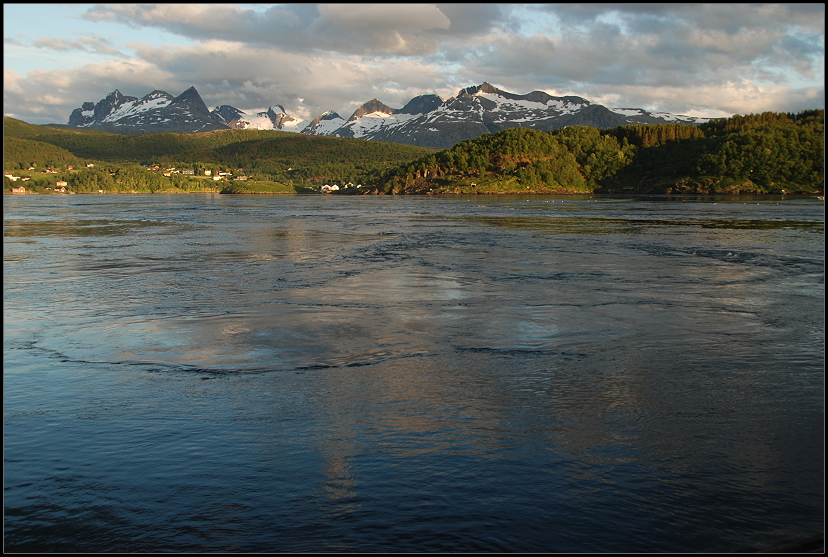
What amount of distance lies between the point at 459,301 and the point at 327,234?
2506 cm

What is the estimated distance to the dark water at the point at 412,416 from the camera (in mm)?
7062

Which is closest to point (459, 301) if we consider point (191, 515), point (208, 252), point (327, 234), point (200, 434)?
point (200, 434)

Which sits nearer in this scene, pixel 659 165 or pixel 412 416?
pixel 412 416

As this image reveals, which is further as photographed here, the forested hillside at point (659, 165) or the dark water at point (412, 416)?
the forested hillside at point (659, 165)

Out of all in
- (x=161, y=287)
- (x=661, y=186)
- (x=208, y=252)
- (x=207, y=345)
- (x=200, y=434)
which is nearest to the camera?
(x=200, y=434)

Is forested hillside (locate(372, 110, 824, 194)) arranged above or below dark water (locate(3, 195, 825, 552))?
above

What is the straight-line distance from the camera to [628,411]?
33.2ft

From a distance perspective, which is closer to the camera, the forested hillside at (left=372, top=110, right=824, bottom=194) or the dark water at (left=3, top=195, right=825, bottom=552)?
the dark water at (left=3, top=195, right=825, bottom=552)

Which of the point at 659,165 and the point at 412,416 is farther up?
the point at 659,165

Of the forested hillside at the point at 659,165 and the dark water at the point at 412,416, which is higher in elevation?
the forested hillside at the point at 659,165

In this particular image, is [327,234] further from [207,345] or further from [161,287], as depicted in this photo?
[207,345]

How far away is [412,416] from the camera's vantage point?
9.84 metres

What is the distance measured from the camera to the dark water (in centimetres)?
706

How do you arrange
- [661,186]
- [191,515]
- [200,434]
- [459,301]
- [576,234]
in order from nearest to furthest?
[191,515] < [200,434] < [459,301] < [576,234] < [661,186]
